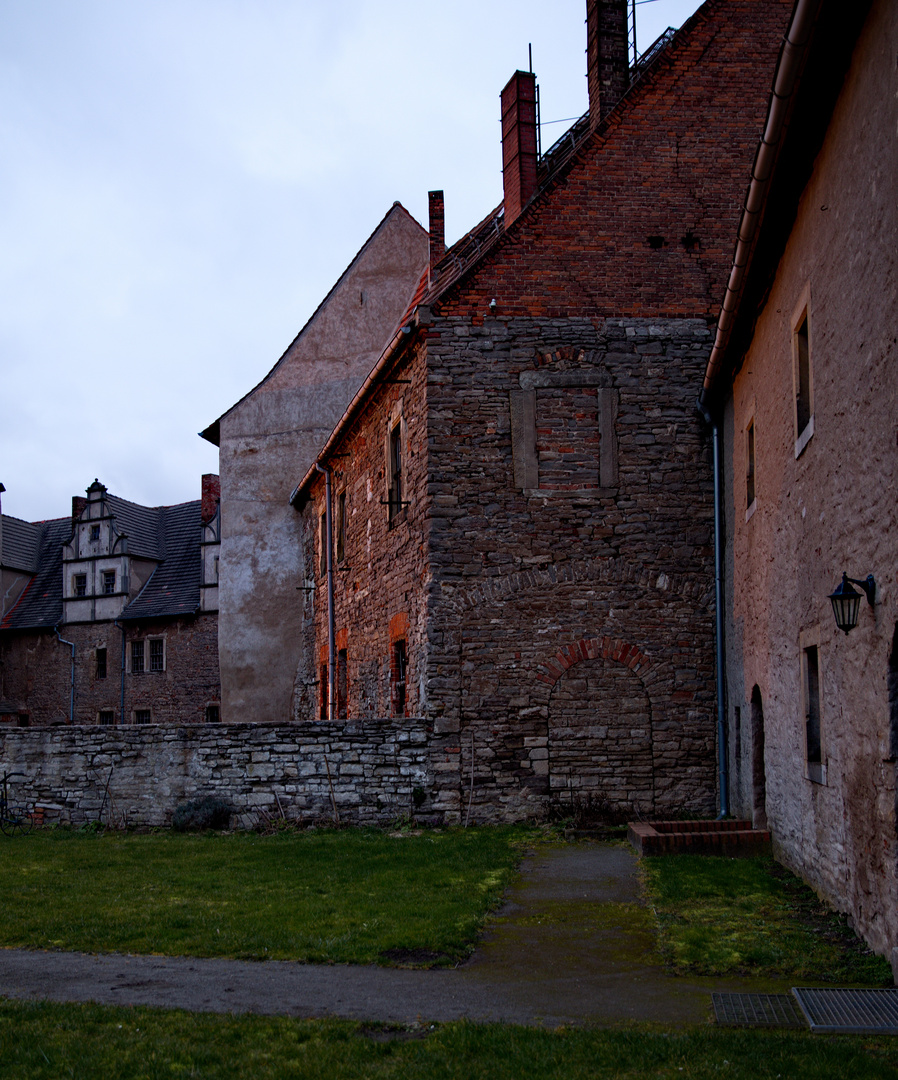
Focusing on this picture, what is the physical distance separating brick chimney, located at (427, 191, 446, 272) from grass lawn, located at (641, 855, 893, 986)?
35.1ft

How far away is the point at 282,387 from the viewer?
24.5 m

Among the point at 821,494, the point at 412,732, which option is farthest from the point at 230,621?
the point at 821,494

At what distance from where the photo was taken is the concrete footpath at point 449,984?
19.3ft

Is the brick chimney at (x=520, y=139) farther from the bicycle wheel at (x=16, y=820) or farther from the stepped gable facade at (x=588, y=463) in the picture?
the bicycle wheel at (x=16, y=820)

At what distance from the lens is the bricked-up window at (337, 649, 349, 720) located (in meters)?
20.9

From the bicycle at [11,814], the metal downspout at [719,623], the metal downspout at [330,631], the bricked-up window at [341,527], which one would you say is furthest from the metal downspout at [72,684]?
the metal downspout at [719,623]

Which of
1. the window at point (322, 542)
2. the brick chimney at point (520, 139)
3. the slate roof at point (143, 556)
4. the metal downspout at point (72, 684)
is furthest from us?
the metal downspout at point (72, 684)

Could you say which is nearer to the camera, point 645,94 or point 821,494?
point 821,494

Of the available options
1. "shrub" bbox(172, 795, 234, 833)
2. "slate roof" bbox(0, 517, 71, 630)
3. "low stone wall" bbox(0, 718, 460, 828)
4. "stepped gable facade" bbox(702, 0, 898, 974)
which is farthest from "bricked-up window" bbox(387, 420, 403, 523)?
"slate roof" bbox(0, 517, 71, 630)

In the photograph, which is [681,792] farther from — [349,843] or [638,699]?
[349,843]

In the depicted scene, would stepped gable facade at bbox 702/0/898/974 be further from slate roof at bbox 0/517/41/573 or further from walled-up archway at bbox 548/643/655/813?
slate roof at bbox 0/517/41/573

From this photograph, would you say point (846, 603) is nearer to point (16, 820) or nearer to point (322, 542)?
point (16, 820)

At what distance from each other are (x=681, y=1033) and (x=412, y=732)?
9165mm

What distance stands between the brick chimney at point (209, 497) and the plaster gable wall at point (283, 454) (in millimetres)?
12878
